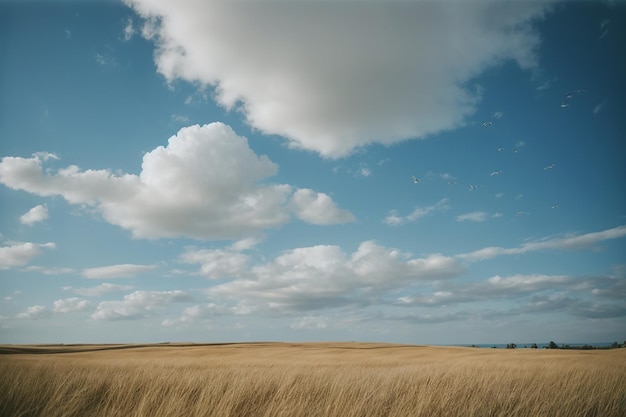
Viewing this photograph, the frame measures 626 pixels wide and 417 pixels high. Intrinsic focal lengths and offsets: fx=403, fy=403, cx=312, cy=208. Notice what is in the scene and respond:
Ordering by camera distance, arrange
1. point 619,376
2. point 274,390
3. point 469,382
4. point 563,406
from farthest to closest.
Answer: point 619,376 → point 469,382 → point 274,390 → point 563,406

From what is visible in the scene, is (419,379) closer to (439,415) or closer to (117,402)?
(439,415)

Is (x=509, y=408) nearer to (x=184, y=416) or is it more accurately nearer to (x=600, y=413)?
(x=600, y=413)

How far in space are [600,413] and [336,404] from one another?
622cm

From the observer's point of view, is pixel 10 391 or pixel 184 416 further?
pixel 10 391

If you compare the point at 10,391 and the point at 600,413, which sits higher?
the point at 10,391

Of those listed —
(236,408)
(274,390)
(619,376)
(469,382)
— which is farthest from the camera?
(619,376)

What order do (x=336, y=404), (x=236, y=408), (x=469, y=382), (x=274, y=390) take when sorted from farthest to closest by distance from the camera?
(x=469, y=382), (x=274, y=390), (x=236, y=408), (x=336, y=404)

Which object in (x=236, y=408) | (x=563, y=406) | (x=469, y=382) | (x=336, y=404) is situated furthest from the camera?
(x=469, y=382)

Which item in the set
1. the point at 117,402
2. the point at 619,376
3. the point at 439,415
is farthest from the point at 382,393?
the point at 619,376

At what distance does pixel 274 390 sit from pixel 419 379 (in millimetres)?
4194

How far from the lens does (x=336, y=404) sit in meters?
7.32

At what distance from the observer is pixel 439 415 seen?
24.3 feet

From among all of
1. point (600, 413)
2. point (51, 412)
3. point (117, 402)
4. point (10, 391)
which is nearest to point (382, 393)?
point (600, 413)

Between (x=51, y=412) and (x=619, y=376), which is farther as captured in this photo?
(x=619, y=376)
